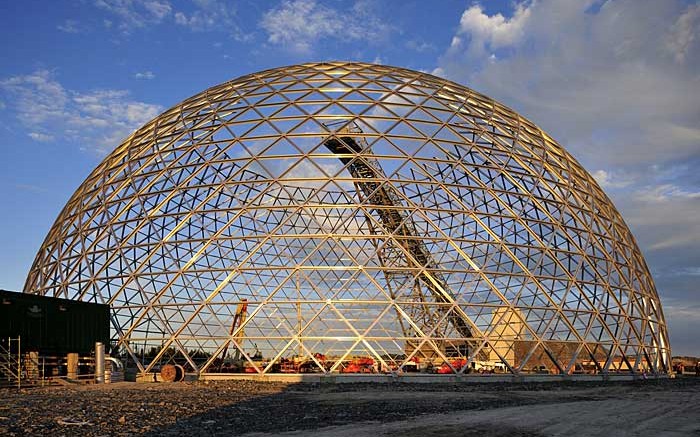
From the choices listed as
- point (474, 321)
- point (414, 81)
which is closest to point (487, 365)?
point (474, 321)

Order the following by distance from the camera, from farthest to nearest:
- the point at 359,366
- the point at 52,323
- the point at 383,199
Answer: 1. the point at 383,199
2. the point at 359,366
3. the point at 52,323

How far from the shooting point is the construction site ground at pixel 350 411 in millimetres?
11008

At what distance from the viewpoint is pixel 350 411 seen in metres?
13.7

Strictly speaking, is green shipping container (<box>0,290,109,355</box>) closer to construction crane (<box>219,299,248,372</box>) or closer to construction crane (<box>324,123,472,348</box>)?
construction crane (<box>219,299,248,372</box>)

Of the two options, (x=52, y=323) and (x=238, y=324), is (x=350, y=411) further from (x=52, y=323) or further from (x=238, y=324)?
(x=52, y=323)

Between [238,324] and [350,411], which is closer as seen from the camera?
[350,411]

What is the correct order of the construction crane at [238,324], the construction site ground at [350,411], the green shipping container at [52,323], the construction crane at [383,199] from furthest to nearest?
the construction crane at [383,199] < the green shipping container at [52,323] < the construction crane at [238,324] < the construction site ground at [350,411]

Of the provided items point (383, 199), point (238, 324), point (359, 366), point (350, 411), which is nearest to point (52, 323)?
point (238, 324)

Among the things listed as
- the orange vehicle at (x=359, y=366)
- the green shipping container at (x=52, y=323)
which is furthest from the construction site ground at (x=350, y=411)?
the green shipping container at (x=52, y=323)

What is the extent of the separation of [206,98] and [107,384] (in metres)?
12.8

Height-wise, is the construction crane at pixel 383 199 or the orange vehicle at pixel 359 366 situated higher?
the construction crane at pixel 383 199

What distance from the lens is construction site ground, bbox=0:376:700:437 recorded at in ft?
36.1

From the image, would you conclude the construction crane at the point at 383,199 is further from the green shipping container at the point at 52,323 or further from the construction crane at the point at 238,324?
the green shipping container at the point at 52,323

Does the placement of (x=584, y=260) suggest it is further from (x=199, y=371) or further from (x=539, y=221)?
(x=199, y=371)
